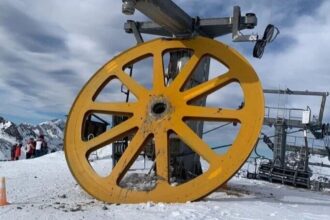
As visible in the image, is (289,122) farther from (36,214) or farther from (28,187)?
(36,214)

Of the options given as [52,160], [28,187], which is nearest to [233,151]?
[28,187]

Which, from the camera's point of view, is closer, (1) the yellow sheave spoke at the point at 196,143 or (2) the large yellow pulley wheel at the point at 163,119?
(2) the large yellow pulley wheel at the point at 163,119

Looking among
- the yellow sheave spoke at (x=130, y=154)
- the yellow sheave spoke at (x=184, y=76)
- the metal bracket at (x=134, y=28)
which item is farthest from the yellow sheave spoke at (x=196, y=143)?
the metal bracket at (x=134, y=28)

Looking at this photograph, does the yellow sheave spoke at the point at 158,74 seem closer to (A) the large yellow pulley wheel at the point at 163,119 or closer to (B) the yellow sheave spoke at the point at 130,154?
(A) the large yellow pulley wheel at the point at 163,119

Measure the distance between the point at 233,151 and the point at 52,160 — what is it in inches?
562

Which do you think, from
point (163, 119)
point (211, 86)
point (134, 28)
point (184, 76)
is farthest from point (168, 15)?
point (134, 28)

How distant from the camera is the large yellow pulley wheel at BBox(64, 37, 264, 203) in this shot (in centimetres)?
1127

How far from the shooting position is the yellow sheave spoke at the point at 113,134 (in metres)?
12.6

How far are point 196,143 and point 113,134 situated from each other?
2.26m

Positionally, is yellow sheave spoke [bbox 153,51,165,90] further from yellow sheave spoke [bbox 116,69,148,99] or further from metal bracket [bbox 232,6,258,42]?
metal bracket [bbox 232,6,258,42]

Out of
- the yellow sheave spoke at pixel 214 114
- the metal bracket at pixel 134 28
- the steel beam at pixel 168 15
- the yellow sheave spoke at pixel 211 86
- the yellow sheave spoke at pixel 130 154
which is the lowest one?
the yellow sheave spoke at pixel 130 154

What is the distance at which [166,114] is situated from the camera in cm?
1220

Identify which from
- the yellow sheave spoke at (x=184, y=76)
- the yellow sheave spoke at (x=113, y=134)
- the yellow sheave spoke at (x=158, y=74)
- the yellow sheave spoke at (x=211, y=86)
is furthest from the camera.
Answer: the yellow sheave spoke at (x=158, y=74)

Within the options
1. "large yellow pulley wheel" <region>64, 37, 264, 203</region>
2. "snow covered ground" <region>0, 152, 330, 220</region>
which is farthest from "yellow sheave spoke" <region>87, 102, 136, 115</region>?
"snow covered ground" <region>0, 152, 330, 220</region>
